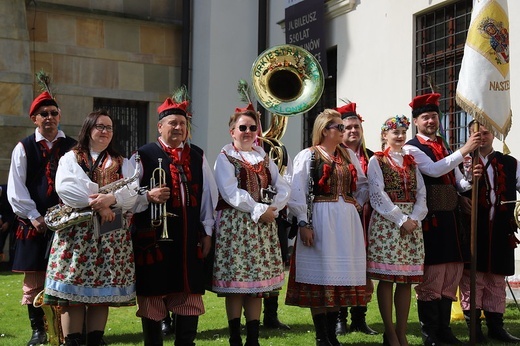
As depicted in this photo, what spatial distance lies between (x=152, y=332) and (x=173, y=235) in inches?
28.2

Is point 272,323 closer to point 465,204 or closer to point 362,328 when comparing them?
point 362,328

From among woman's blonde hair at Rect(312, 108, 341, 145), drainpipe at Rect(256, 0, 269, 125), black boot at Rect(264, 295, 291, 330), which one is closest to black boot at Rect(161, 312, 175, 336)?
black boot at Rect(264, 295, 291, 330)

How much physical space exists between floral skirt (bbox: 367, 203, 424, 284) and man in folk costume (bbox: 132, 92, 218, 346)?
1334 mm

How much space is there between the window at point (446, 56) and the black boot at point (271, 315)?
12.8 ft

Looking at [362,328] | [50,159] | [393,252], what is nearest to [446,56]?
[362,328]

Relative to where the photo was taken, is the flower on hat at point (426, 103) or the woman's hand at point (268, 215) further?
the flower on hat at point (426, 103)

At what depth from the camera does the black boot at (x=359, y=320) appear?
7.19 meters

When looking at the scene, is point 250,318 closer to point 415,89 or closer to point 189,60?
point 415,89

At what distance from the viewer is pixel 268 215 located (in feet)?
19.2

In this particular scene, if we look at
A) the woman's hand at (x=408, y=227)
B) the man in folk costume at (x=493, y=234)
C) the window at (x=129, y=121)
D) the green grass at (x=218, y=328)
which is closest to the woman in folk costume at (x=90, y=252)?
the green grass at (x=218, y=328)

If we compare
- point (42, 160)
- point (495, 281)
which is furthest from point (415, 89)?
point (42, 160)

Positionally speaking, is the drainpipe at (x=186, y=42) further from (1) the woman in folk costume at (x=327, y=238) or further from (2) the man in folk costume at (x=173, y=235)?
(2) the man in folk costume at (x=173, y=235)

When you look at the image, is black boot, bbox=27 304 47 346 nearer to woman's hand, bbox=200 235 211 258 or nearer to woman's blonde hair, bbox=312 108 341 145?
woman's hand, bbox=200 235 211 258

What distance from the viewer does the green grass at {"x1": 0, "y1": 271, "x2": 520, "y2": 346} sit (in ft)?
22.2
